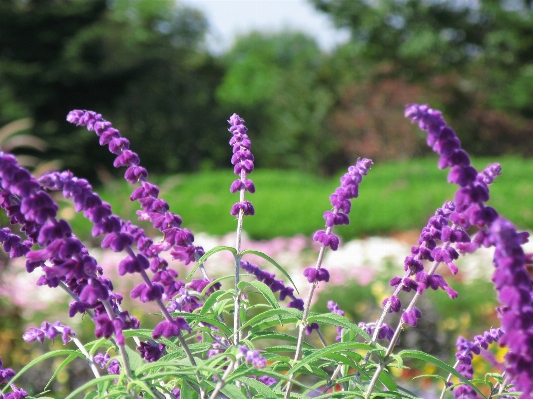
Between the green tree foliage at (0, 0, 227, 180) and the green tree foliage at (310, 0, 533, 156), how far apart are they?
955 centimetres

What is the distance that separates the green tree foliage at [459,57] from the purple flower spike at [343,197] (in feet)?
103

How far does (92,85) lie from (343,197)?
106 ft

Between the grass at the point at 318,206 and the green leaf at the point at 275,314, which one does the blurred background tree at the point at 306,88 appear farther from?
the green leaf at the point at 275,314

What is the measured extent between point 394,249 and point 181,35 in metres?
53.9

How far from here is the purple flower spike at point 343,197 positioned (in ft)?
6.30

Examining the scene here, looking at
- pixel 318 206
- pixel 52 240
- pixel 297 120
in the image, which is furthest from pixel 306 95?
pixel 52 240

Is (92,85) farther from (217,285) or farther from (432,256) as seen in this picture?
(432,256)

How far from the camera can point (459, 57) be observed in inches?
1478

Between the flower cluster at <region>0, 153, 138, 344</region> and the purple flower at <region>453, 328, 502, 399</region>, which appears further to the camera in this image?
the purple flower at <region>453, 328, 502, 399</region>

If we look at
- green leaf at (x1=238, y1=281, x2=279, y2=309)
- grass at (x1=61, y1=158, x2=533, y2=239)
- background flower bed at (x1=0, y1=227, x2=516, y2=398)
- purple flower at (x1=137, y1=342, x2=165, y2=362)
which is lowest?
purple flower at (x1=137, y1=342, x2=165, y2=362)

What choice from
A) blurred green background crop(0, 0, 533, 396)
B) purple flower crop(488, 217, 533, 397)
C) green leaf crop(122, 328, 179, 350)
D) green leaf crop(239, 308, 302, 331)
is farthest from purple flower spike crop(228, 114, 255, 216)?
blurred green background crop(0, 0, 533, 396)

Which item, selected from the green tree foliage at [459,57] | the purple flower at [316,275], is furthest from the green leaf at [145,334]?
the green tree foliage at [459,57]

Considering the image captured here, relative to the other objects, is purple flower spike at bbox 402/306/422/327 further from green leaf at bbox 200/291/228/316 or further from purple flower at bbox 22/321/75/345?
purple flower at bbox 22/321/75/345

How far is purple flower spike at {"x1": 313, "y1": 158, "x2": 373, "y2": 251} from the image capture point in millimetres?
1921
